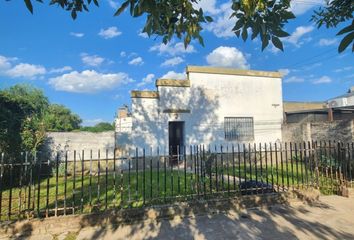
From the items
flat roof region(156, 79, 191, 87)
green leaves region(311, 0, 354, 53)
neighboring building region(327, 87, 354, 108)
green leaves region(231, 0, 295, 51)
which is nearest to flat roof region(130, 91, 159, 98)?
flat roof region(156, 79, 191, 87)

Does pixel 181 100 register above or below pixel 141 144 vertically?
above

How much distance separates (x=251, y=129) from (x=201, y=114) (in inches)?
132

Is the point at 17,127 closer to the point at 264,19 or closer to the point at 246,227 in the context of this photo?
the point at 246,227

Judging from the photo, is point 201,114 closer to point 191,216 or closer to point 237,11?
point 191,216

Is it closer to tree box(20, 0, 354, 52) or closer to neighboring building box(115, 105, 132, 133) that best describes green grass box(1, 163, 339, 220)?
tree box(20, 0, 354, 52)

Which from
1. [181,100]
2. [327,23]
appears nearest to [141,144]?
[181,100]

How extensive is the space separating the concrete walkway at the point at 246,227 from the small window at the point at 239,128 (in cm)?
863

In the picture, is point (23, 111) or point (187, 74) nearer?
point (23, 111)

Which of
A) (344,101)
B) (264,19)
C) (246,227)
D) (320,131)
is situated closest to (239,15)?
(264,19)

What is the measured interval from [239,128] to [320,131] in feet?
13.8

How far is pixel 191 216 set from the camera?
557 centimetres

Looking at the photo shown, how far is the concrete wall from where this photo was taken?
11867mm

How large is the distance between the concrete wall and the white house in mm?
782

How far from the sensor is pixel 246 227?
4.96 m
